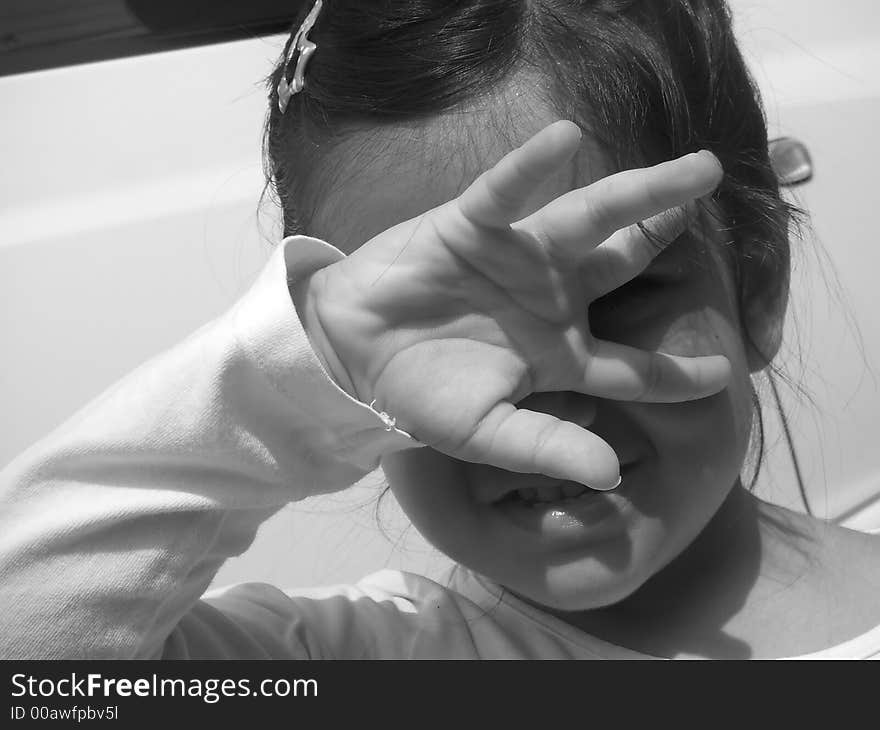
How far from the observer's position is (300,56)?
0.68m

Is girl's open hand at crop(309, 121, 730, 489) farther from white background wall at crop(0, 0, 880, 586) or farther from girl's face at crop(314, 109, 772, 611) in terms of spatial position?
white background wall at crop(0, 0, 880, 586)

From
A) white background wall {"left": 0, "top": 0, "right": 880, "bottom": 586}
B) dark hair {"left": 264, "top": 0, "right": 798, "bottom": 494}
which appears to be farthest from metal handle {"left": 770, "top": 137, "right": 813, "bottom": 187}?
dark hair {"left": 264, "top": 0, "right": 798, "bottom": 494}

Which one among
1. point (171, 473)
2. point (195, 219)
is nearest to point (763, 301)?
point (171, 473)

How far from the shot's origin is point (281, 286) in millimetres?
535

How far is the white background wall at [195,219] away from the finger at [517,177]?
1.89 feet

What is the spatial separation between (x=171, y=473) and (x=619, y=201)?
0.29 metres

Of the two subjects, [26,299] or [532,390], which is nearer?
[532,390]

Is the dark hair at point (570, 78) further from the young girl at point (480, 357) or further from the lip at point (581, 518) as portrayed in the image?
the lip at point (581, 518)

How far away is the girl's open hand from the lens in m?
0.49

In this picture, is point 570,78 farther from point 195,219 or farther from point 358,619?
point 195,219

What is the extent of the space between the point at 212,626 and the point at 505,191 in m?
0.38

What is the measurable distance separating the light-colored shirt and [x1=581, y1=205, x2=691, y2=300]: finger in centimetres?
13

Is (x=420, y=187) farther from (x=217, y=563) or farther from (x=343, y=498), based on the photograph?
(x=343, y=498)
